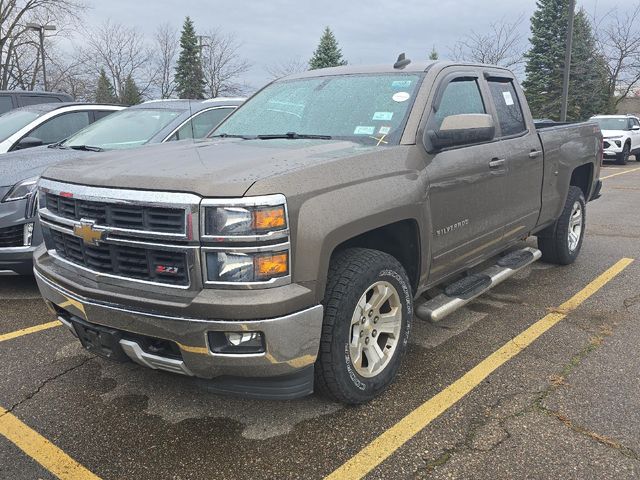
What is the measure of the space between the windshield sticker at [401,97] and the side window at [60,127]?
4.81 m

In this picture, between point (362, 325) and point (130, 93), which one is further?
point (130, 93)

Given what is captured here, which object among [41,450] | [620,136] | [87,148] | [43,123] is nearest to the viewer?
[41,450]

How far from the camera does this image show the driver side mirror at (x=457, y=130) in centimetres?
330

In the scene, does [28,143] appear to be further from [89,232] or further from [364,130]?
[364,130]

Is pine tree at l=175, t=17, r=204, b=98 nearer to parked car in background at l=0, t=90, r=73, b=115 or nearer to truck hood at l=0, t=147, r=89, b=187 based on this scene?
parked car in background at l=0, t=90, r=73, b=115

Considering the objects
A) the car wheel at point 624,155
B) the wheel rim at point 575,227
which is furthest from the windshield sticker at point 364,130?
the car wheel at point 624,155

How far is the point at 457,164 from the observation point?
11.6 feet

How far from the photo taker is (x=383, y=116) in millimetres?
3438

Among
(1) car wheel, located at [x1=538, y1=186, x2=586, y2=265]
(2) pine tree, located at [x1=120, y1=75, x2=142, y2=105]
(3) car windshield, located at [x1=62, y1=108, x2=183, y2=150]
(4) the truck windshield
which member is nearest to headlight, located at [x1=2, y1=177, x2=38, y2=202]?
(3) car windshield, located at [x1=62, y1=108, x2=183, y2=150]

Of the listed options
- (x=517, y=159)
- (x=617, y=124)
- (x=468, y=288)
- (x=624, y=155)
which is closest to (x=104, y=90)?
(x=617, y=124)

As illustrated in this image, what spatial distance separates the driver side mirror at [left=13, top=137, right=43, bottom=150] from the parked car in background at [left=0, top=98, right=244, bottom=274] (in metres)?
0.32

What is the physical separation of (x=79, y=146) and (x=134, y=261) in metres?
3.79

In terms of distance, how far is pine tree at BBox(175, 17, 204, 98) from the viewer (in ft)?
133

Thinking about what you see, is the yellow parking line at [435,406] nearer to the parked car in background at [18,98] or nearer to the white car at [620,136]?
the parked car in background at [18,98]
